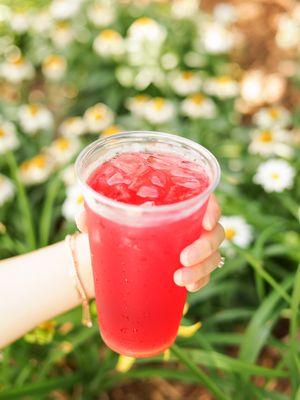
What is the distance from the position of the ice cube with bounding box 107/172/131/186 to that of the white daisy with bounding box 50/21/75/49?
2002 mm

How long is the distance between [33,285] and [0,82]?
194 cm

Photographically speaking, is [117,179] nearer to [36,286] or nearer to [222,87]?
[36,286]

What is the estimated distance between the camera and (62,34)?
272cm

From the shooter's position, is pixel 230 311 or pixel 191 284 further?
pixel 230 311

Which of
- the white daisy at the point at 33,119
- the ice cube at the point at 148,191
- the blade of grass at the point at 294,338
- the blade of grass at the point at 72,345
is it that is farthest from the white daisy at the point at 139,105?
the ice cube at the point at 148,191

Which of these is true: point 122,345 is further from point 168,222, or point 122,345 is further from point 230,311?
point 230,311

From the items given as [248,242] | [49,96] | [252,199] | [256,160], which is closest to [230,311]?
[248,242]

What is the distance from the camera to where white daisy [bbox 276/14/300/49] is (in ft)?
10.2

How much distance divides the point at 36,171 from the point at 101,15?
96 centimetres

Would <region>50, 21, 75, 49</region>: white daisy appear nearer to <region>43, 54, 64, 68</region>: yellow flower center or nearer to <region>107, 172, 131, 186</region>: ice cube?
<region>43, 54, 64, 68</region>: yellow flower center

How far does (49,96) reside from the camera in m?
2.86

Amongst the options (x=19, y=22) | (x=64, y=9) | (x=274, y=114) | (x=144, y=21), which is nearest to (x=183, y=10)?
(x=144, y=21)

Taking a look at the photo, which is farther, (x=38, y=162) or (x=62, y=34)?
(x=62, y=34)

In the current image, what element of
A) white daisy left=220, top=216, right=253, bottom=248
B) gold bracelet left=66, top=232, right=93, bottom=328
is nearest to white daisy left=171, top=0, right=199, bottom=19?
white daisy left=220, top=216, right=253, bottom=248
